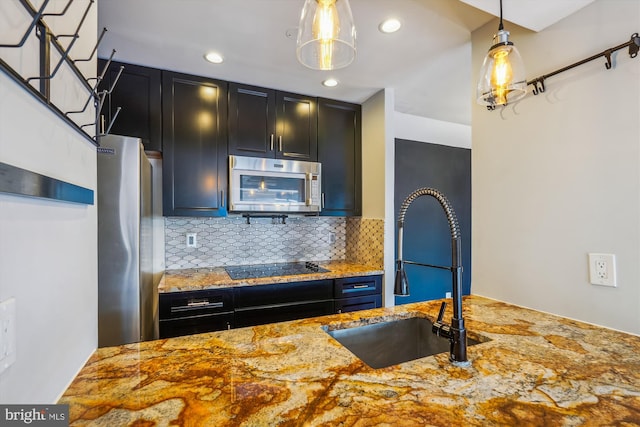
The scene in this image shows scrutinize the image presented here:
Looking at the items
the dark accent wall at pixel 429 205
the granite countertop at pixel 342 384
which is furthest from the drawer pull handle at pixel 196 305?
the dark accent wall at pixel 429 205

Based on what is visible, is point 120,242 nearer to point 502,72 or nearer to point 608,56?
point 502,72

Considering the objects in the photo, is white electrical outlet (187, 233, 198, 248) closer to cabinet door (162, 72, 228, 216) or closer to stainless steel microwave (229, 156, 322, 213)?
cabinet door (162, 72, 228, 216)

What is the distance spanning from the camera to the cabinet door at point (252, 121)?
2.49 m

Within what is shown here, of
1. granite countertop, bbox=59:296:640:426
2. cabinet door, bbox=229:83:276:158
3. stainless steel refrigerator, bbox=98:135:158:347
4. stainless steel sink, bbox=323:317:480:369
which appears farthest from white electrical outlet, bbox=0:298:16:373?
cabinet door, bbox=229:83:276:158

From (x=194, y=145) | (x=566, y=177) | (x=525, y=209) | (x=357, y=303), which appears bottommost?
(x=357, y=303)

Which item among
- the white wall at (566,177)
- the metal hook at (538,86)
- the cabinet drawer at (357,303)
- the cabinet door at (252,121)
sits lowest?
the cabinet drawer at (357,303)

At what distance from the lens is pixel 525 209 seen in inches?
59.1

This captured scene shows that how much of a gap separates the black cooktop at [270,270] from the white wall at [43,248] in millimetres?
1509

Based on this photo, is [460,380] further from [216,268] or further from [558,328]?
[216,268]

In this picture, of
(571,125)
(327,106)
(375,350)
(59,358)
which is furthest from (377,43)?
(59,358)

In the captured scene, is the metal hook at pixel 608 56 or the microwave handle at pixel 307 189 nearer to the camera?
the metal hook at pixel 608 56

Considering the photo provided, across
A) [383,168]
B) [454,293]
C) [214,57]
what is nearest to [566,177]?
[454,293]

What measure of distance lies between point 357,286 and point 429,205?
148 cm

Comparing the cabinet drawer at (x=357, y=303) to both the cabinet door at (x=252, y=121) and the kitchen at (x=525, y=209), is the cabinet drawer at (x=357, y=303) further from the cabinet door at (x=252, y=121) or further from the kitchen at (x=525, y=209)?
the cabinet door at (x=252, y=121)
